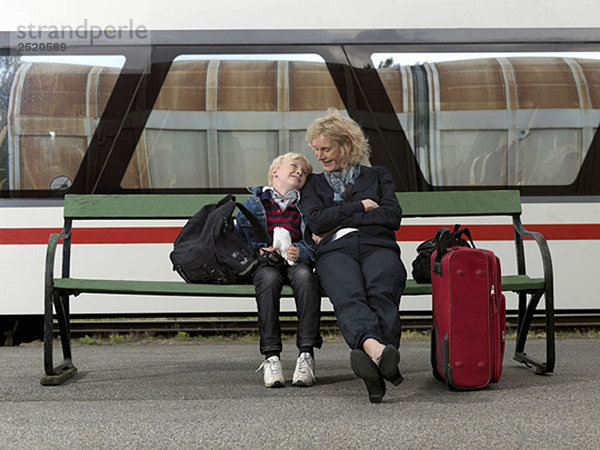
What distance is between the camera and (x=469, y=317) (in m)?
3.61

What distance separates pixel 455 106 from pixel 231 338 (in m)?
2.55

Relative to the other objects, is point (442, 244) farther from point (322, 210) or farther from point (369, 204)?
point (322, 210)

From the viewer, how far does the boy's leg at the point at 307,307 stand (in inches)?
150

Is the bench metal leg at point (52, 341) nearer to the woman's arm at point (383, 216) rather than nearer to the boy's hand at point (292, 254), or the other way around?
the boy's hand at point (292, 254)

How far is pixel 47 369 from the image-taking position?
4.09 m

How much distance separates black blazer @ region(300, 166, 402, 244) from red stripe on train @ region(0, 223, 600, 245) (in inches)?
73.4

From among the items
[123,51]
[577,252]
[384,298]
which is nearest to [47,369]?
[384,298]

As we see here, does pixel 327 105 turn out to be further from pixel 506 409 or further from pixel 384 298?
pixel 506 409

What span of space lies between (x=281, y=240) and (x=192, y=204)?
2.63 feet

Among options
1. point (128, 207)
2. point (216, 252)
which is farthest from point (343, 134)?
point (128, 207)

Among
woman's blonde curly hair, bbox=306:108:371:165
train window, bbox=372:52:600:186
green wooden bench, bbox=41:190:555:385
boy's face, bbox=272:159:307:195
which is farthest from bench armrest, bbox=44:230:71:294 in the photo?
train window, bbox=372:52:600:186

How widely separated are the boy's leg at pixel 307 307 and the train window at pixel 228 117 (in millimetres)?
2252

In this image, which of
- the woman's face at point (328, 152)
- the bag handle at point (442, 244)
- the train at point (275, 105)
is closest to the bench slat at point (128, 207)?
the woman's face at point (328, 152)

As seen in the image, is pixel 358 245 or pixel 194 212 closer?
pixel 358 245
